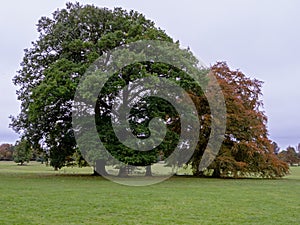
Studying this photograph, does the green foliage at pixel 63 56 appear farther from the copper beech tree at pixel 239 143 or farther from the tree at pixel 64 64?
the copper beech tree at pixel 239 143

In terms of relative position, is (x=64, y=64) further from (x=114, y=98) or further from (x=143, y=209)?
(x=143, y=209)

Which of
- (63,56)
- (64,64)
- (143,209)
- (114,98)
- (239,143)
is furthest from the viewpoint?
(239,143)

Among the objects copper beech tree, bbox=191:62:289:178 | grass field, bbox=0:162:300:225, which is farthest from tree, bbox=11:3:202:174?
grass field, bbox=0:162:300:225

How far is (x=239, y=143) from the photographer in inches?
1125

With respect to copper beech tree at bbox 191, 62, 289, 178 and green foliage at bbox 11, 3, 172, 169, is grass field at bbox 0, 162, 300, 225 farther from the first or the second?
copper beech tree at bbox 191, 62, 289, 178

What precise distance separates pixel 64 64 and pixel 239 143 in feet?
45.8

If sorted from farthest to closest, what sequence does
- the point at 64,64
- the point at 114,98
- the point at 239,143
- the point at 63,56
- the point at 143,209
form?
the point at 239,143
the point at 63,56
the point at 114,98
the point at 64,64
the point at 143,209

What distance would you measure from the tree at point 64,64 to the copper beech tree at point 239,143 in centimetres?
643

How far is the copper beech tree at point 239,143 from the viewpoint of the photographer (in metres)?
28.3

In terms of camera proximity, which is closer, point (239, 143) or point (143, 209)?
point (143, 209)

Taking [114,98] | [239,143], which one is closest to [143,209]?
[114,98]

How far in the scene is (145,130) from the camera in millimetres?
22312

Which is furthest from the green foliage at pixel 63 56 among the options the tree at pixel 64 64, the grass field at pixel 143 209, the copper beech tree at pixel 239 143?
the grass field at pixel 143 209

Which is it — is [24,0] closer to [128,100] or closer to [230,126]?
[128,100]
